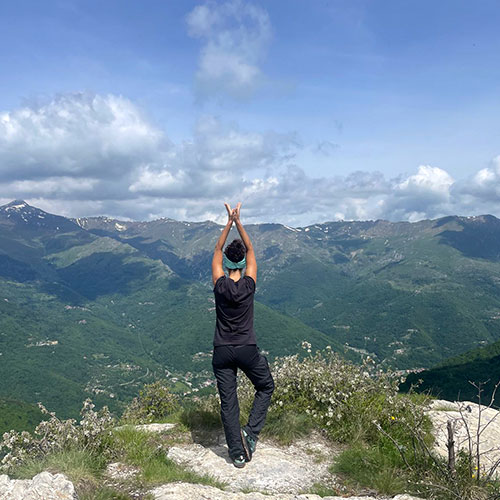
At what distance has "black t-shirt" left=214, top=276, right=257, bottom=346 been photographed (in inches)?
273

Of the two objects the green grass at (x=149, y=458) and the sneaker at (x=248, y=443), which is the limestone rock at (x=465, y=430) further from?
the green grass at (x=149, y=458)

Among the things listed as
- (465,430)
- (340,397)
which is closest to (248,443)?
(340,397)

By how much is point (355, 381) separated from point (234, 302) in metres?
3.97

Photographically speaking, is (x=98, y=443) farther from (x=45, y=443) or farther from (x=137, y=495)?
(x=137, y=495)

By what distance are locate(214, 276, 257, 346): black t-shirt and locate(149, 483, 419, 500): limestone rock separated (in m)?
2.29

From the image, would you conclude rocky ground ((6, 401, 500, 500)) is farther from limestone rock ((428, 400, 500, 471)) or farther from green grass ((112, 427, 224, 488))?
green grass ((112, 427, 224, 488))

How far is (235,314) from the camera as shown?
275 inches

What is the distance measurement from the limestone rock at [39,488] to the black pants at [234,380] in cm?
277

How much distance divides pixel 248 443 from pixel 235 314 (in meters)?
2.41

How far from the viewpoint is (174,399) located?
2827cm

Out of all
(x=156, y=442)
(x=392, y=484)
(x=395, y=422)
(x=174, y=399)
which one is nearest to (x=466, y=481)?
(x=392, y=484)

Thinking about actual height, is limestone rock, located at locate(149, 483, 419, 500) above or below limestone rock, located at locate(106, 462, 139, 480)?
above

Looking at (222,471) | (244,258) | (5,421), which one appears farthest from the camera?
(5,421)

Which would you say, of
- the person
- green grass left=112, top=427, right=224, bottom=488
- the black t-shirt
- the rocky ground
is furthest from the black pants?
green grass left=112, top=427, right=224, bottom=488
